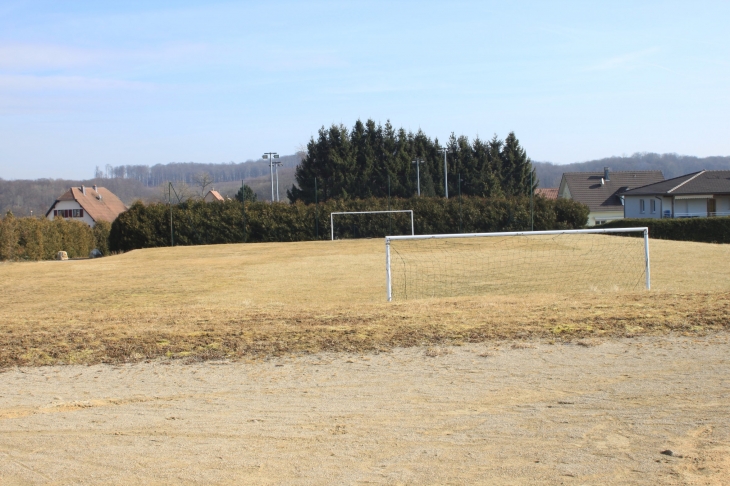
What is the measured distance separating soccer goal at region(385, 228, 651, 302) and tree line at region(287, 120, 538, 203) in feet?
83.5

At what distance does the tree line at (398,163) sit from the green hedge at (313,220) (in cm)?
1524

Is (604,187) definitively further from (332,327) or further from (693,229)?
(332,327)

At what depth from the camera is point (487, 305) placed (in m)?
9.93

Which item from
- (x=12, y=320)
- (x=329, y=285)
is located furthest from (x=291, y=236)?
(x=12, y=320)

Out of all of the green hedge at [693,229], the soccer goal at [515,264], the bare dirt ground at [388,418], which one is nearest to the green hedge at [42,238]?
the soccer goal at [515,264]

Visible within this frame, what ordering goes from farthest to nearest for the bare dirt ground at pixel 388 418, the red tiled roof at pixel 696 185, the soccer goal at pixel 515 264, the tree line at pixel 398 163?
the tree line at pixel 398 163, the red tiled roof at pixel 696 185, the soccer goal at pixel 515 264, the bare dirt ground at pixel 388 418

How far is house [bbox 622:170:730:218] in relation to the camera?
48500 millimetres

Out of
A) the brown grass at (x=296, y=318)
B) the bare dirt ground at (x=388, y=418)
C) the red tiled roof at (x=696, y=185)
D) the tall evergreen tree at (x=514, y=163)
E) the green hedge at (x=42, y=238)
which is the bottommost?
the bare dirt ground at (x=388, y=418)

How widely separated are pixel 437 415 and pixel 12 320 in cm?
719

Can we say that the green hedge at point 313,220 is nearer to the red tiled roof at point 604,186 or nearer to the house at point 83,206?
the red tiled roof at point 604,186

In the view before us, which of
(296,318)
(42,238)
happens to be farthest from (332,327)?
(42,238)

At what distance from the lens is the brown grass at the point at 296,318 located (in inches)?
288

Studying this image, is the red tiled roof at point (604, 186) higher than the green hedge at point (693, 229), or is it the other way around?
A: the red tiled roof at point (604, 186)

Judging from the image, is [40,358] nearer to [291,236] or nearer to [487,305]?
[487,305]
